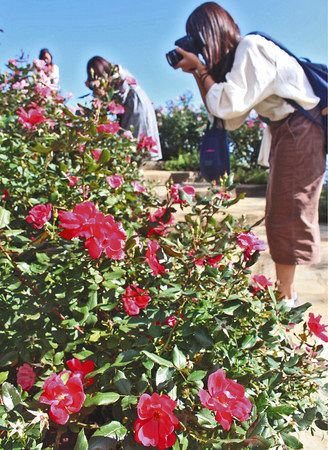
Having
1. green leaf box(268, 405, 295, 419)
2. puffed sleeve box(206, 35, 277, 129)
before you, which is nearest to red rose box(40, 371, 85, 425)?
green leaf box(268, 405, 295, 419)

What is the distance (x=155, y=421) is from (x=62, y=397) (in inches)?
6.9

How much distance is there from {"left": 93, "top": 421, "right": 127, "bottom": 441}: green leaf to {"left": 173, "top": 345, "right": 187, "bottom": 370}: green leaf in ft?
0.48

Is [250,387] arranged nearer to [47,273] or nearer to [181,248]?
[181,248]

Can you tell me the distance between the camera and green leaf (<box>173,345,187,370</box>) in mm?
948

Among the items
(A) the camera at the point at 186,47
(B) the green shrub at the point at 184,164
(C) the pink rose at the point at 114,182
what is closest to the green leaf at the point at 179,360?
(C) the pink rose at the point at 114,182

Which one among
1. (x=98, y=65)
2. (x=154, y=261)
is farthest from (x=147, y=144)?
(x=154, y=261)

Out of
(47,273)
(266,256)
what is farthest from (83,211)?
(266,256)

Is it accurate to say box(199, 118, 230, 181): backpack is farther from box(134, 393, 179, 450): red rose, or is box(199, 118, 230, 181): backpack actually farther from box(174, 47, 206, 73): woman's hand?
box(134, 393, 179, 450): red rose

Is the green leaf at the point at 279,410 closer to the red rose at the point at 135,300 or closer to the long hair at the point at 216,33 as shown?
the red rose at the point at 135,300

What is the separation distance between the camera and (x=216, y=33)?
A: 7.42 ft

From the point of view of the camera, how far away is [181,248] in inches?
48.0

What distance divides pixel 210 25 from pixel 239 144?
7.69m

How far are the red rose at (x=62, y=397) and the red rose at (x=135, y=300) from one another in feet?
0.81

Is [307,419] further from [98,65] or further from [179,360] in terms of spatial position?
[98,65]
